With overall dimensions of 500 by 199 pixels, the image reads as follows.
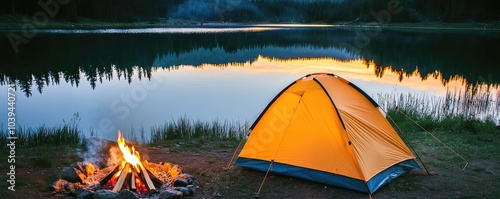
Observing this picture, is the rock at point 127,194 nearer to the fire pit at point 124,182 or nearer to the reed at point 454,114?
the fire pit at point 124,182

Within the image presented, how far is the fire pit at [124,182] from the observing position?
22.7 feet

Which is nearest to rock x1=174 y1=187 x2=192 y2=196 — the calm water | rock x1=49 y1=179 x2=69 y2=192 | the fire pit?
the fire pit

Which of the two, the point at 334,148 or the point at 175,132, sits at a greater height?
the point at 334,148

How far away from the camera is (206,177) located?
8.50m

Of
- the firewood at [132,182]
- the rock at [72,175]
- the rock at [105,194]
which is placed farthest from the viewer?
the rock at [72,175]

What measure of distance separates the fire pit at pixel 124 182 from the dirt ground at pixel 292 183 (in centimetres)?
31

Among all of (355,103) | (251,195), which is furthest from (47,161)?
(355,103)

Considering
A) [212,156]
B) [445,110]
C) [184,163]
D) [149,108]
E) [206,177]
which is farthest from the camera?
[149,108]

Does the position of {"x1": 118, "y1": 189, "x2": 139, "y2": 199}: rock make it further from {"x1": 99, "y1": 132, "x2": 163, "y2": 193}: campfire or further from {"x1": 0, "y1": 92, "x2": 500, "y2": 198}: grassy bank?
{"x1": 0, "y1": 92, "x2": 500, "y2": 198}: grassy bank

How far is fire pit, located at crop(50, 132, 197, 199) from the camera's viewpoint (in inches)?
272

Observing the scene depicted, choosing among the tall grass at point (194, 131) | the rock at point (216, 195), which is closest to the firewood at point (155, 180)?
the rock at point (216, 195)

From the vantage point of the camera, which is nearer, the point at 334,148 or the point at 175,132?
the point at 334,148

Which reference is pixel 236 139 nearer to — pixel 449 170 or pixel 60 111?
pixel 449 170

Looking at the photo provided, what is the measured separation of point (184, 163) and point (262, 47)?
140 feet
